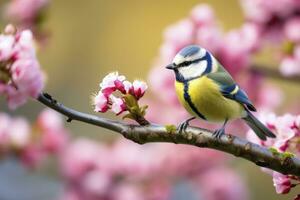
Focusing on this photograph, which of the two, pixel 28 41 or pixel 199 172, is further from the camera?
pixel 199 172

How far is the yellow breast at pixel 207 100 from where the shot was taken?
4.11 ft

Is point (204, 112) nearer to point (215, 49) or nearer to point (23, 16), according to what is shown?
point (215, 49)

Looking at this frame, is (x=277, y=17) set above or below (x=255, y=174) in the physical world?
below

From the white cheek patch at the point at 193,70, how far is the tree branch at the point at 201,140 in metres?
0.21

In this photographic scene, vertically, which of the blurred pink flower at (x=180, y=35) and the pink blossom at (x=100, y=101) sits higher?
the blurred pink flower at (x=180, y=35)

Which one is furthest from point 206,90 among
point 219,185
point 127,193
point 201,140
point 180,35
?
point 219,185

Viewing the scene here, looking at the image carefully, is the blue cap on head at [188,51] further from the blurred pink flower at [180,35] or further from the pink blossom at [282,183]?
the blurred pink flower at [180,35]

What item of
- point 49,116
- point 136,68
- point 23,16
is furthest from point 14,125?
point 136,68

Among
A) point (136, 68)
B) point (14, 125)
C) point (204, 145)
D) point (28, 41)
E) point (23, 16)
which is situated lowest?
point (204, 145)

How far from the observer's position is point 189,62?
1.29 meters

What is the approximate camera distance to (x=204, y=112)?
4.11 ft

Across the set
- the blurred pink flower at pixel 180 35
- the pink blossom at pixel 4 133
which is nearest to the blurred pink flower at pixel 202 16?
the blurred pink flower at pixel 180 35

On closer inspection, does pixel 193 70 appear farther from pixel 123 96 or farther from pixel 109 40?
pixel 109 40

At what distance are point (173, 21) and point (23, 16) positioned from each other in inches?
90.3
